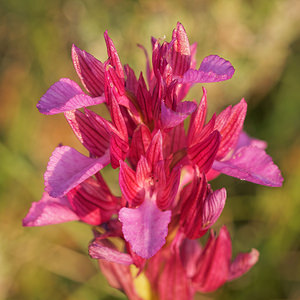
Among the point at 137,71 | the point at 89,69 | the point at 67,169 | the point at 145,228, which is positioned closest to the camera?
the point at 145,228

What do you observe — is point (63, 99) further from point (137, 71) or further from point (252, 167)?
point (137, 71)

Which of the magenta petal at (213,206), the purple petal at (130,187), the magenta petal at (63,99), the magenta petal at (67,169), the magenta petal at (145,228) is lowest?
the magenta petal at (213,206)

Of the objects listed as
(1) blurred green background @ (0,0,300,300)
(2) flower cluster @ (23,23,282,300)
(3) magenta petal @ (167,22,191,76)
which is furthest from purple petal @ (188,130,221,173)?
(1) blurred green background @ (0,0,300,300)

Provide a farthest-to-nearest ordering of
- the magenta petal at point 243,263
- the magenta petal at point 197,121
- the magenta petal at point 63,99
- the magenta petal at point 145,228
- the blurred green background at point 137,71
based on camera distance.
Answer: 1. the blurred green background at point 137,71
2. the magenta petal at point 243,263
3. the magenta petal at point 197,121
4. the magenta petal at point 63,99
5. the magenta petal at point 145,228

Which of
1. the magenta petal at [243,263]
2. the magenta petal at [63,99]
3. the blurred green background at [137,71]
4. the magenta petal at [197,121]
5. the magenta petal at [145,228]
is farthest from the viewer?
the blurred green background at [137,71]

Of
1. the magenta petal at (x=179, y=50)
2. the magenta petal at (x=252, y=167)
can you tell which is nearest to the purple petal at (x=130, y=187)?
the magenta petal at (x=252, y=167)

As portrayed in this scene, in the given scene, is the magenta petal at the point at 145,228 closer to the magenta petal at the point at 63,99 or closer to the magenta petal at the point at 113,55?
the magenta petal at the point at 63,99

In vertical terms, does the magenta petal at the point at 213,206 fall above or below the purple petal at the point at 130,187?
below

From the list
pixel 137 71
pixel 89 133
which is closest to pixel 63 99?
pixel 89 133
